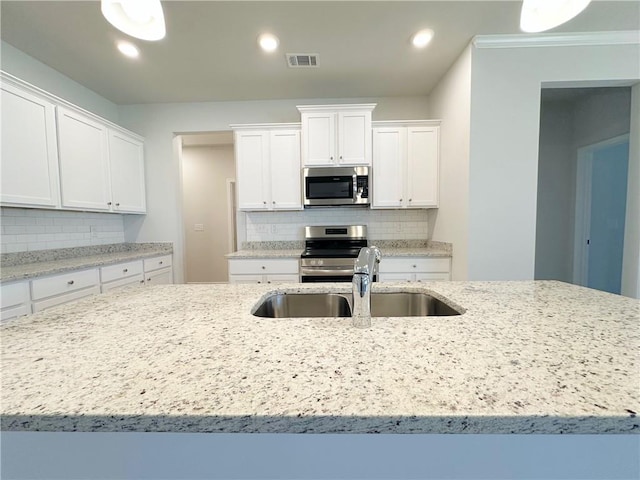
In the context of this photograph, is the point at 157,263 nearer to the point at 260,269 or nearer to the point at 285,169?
the point at 260,269

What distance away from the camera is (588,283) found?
360cm

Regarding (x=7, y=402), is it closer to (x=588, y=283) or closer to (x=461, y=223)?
(x=461, y=223)

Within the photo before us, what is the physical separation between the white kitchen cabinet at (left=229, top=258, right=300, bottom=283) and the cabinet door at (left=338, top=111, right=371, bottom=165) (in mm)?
1275

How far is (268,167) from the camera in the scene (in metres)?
3.06

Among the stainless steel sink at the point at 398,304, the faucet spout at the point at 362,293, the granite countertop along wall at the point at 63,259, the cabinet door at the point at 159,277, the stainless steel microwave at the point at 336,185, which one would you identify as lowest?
the cabinet door at the point at 159,277

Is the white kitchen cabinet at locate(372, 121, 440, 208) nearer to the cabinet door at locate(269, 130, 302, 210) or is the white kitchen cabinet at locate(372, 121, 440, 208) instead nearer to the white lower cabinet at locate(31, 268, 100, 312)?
the cabinet door at locate(269, 130, 302, 210)

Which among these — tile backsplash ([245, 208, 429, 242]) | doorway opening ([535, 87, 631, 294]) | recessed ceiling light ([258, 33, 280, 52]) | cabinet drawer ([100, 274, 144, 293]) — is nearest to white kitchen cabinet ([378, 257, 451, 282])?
tile backsplash ([245, 208, 429, 242])

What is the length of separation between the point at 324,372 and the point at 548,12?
153 cm

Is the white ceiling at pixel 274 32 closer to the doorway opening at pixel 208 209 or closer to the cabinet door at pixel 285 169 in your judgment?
the cabinet door at pixel 285 169

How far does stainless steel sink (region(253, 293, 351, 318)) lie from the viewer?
47.3 inches

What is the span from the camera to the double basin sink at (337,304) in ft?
3.93

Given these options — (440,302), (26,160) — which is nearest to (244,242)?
(26,160)

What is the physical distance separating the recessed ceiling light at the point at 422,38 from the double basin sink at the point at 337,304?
2.20 meters

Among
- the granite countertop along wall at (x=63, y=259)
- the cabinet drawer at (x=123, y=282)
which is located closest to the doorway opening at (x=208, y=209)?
the granite countertop along wall at (x=63, y=259)
